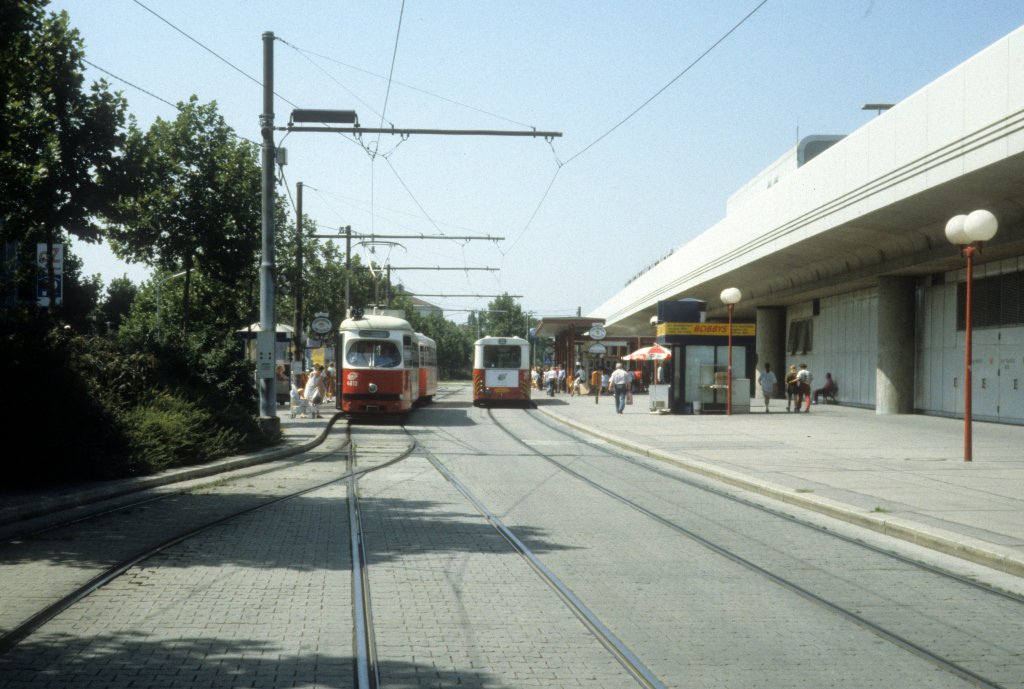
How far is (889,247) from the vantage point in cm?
2997

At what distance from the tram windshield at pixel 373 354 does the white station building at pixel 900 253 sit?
12269 millimetres

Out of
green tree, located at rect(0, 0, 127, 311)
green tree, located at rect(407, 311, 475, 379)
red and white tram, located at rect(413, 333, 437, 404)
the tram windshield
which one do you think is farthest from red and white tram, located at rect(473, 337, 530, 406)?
green tree, located at rect(407, 311, 475, 379)

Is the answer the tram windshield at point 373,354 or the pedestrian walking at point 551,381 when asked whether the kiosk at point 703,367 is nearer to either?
the tram windshield at point 373,354

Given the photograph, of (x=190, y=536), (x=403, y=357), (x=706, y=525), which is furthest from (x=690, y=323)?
(x=190, y=536)

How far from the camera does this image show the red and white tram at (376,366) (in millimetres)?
29484

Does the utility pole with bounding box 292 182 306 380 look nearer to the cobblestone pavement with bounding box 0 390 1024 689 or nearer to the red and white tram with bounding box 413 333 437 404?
the red and white tram with bounding box 413 333 437 404

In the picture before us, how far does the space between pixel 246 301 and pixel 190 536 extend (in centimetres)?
2423

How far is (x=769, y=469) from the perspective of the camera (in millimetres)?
15625

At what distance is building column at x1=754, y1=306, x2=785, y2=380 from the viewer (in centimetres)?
4819

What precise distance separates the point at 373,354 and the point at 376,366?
1.32 feet

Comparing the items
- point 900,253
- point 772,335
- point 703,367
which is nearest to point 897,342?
point 900,253

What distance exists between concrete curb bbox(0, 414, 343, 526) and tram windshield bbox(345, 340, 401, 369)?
32.2ft

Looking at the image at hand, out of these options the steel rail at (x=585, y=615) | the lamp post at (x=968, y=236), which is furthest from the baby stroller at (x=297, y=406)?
the steel rail at (x=585, y=615)

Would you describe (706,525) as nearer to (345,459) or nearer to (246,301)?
(345,459)
